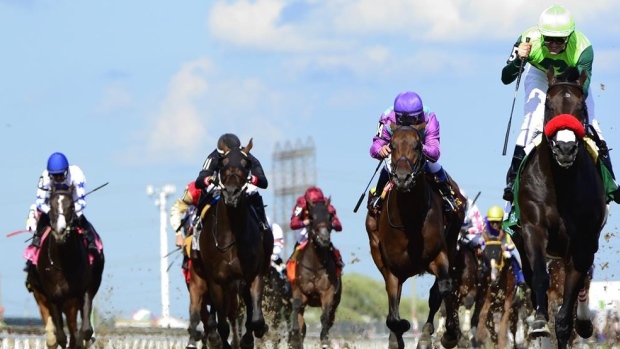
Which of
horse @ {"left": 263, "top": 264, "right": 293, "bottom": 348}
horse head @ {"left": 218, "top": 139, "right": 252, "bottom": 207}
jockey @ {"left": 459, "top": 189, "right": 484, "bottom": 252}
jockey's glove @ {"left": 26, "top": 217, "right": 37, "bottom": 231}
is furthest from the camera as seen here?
horse @ {"left": 263, "top": 264, "right": 293, "bottom": 348}

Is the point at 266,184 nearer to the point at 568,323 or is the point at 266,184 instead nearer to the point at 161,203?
the point at 568,323

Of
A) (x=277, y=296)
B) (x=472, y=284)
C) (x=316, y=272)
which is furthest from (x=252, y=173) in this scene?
(x=277, y=296)

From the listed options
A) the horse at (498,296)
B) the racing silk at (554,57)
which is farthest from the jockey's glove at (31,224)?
the horse at (498,296)

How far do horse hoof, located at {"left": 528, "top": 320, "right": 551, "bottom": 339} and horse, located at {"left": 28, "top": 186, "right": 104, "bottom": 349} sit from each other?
737 cm

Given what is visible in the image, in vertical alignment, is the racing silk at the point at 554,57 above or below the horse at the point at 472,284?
above

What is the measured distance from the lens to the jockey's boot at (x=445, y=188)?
1641 cm

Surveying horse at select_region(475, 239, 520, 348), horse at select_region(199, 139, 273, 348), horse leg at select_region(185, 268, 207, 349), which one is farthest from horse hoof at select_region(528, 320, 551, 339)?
horse at select_region(475, 239, 520, 348)

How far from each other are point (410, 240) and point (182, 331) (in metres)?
17.5

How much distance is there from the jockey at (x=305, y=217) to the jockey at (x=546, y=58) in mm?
11366

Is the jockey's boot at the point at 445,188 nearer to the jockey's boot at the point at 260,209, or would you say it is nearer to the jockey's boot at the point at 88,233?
the jockey's boot at the point at 260,209

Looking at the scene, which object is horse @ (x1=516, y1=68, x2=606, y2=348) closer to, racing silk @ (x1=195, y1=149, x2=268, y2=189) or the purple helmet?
the purple helmet

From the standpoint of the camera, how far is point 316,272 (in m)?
26.1

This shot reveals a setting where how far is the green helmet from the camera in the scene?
14.0 meters

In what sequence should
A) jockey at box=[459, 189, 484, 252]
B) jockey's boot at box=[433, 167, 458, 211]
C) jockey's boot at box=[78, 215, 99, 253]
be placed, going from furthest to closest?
jockey at box=[459, 189, 484, 252]
jockey's boot at box=[78, 215, 99, 253]
jockey's boot at box=[433, 167, 458, 211]
